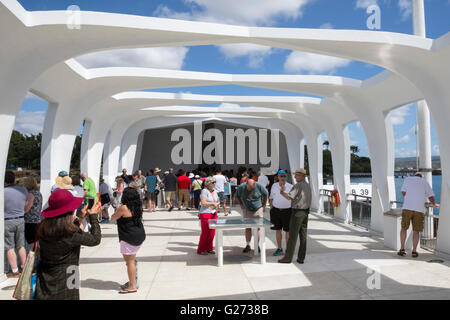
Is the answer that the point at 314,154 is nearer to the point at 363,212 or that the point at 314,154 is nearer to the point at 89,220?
the point at 363,212

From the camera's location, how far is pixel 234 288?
4.57 m

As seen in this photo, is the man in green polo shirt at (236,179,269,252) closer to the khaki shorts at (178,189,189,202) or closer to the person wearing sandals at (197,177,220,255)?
the person wearing sandals at (197,177,220,255)

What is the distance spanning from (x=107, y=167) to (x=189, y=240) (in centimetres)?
754

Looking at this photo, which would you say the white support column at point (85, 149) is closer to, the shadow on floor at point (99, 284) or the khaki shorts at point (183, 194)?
the khaki shorts at point (183, 194)

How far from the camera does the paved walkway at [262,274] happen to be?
436 centimetres

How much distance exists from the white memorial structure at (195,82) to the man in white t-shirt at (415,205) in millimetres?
543

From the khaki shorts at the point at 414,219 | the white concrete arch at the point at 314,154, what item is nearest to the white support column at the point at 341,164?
the white concrete arch at the point at 314,154

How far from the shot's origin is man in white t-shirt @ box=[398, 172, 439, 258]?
20.0 feet

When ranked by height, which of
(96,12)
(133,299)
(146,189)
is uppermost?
(96,12)

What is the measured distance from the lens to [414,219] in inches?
241

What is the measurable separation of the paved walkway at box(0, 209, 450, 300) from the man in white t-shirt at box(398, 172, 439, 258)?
1.28 feet

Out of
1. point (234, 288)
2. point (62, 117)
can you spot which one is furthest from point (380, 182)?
point (62, 117)

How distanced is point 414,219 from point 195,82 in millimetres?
6042
